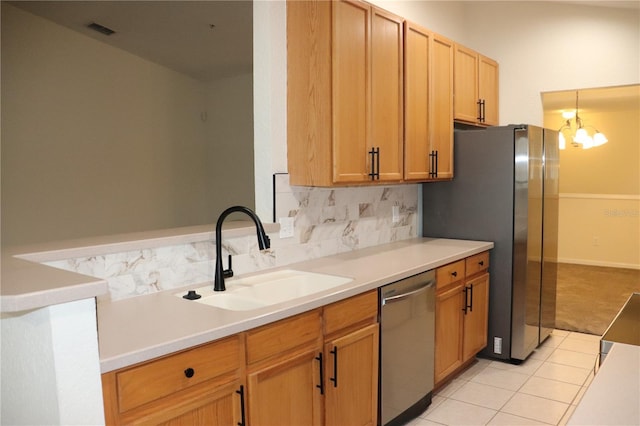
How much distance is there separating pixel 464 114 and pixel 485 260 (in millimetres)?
1133

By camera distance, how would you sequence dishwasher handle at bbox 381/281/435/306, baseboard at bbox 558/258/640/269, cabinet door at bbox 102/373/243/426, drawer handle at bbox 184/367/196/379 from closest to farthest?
1. cabinet door at bbox 102/373/243/426
2. drawer handle at bbox 184/367/196/379
3. dishwasher handle at bbox 381/281/435/306
4. baseboard at bbox 558/258/640/269

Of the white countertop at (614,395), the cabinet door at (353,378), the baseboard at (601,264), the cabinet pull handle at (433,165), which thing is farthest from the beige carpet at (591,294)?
the white countertop at (614,395)

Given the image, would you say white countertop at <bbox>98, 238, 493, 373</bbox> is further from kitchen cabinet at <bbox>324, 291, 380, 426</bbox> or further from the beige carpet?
the beige carpet

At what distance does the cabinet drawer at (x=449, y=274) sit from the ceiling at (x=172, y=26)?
117 inches

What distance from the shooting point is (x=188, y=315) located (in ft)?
5.95

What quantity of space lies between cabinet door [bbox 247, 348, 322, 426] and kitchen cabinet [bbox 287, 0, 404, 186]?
1027 millimetres

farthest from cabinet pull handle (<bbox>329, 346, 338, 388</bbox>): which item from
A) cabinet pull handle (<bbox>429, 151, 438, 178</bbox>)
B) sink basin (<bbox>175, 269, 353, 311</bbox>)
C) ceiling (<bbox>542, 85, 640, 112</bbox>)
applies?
ceiling (<bbox>542, 85, 640, 112</bbox>)

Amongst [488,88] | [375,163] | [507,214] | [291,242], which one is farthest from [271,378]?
[488,88]

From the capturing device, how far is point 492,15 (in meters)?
4.55

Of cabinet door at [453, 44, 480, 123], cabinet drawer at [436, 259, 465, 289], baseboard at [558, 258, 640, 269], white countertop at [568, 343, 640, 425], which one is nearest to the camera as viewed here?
white countertop at [568, 343, 640, 425]

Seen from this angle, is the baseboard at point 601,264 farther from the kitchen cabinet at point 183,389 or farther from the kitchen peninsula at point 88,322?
the kitchen cabinet at point 183,389

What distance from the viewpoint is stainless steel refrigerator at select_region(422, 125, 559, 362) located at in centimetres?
358

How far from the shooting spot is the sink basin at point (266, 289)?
2242mm

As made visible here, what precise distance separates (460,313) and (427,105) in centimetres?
139
